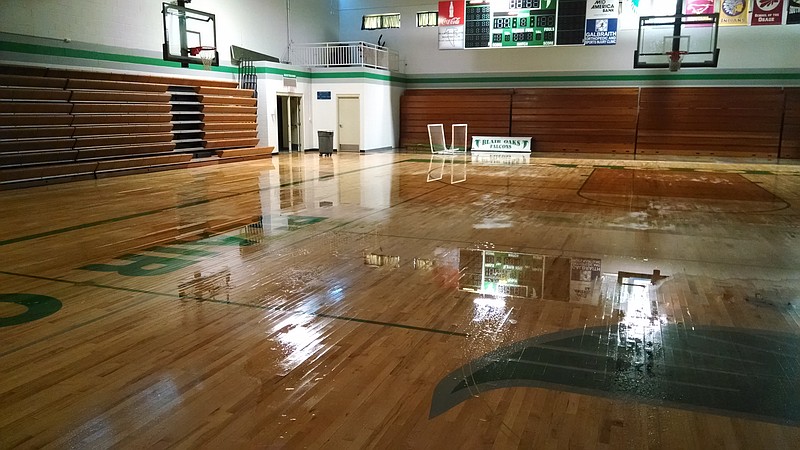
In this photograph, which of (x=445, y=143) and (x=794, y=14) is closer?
(x=794, y=14)

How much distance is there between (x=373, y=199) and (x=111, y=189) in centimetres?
465

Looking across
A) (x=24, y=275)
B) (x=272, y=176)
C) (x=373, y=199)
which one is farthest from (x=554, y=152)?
(x=24, y=275)

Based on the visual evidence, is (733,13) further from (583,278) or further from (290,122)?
(583,278)

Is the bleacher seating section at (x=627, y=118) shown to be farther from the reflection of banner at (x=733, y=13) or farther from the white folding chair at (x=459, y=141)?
the reflection of banner at (x=733, y=13)

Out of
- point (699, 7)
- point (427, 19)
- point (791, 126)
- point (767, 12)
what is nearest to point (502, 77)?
point (427, 19)

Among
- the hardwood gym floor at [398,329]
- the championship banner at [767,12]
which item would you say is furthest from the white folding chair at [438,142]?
the hardwood gym floor at [398,329]

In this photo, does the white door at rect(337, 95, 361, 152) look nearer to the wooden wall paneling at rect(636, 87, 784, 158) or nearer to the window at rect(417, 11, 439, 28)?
the window at rect(417, 11, 439, 28)

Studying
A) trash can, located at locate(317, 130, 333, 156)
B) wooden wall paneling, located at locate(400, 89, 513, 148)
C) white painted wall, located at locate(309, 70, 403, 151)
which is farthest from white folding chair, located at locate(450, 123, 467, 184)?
trash can, located at locate(317, 130, 333, 156)

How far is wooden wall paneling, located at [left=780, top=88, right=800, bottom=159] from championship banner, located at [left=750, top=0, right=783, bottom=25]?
3.97m

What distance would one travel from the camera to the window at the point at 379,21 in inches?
840

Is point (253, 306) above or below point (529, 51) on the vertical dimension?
below

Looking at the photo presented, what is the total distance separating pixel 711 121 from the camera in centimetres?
1873

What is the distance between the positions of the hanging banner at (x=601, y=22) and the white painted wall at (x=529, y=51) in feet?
11.7

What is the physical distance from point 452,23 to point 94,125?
9.82 metres
